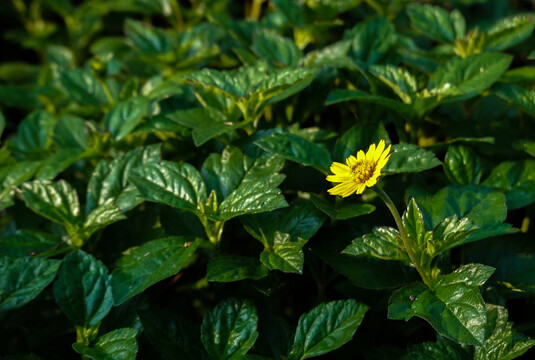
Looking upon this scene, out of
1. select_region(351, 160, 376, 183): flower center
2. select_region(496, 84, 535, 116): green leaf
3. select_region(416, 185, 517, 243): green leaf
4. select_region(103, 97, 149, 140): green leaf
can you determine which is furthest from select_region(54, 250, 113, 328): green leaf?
select_region(496, 84, 535, 116): green leaf

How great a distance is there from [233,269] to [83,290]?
422mm

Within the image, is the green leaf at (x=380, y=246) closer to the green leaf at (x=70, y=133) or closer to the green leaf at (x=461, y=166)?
the green leaf at (x=461, y=166)

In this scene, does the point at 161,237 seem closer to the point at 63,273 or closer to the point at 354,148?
the point at 63,273

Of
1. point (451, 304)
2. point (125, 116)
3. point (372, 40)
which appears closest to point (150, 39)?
point (125, 116)

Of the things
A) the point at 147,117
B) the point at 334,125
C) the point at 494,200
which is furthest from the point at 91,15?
the point at 494,200

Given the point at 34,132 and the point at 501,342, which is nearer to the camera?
the point at 501,342

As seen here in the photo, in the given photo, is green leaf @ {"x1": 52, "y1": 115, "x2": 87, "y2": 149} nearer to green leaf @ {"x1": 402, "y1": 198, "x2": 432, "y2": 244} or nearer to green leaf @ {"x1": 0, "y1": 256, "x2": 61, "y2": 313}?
green leaf @ {"x1": 0, "y1": 256, "x2": 61, "y2": 313}

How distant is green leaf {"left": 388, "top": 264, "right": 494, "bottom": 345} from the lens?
1.25 metres

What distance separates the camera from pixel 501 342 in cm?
137

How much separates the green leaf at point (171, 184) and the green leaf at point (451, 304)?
59 cm

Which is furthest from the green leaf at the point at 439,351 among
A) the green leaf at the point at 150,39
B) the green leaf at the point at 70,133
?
the green leaf at the point at 150,39

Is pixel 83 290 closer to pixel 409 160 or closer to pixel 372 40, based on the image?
pixel 409 160

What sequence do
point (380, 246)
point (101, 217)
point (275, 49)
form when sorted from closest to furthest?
point (380, 246)
point (101, 217)
point (275, 49)

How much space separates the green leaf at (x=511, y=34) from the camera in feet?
6.48
